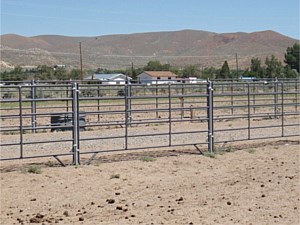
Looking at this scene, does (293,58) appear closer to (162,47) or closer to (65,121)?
(65,121)

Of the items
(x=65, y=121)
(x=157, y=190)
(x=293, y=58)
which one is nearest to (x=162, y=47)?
(x=293, y=58)

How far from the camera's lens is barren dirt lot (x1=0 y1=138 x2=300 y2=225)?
7.82m

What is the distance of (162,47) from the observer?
16500 cm

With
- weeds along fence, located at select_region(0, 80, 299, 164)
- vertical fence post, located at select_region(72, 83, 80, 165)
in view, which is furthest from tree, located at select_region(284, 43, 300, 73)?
vertical fence post, located at select_region(72, 83, 80, 165)

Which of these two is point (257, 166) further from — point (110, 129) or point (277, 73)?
point (277, 73)

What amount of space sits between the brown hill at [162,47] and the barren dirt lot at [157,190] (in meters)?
96.3

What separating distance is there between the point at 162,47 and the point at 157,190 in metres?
156

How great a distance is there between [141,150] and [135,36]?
17260 centimetres

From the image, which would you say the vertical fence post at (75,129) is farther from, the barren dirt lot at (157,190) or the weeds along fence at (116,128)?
the barren dirt lot at (157,190)

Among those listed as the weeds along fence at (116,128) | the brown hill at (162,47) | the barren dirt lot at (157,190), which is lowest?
the barren dirt lot at (157,190)

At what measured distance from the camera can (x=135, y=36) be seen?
184875 mm

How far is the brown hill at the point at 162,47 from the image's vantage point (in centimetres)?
12603

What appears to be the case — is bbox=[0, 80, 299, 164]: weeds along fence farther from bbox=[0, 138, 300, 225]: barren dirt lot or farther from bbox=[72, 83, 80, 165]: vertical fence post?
bbox=[0, 138, 300, 225]: barren dirt lot

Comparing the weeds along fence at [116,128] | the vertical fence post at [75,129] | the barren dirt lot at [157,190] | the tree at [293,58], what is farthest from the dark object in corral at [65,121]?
the tree at [293,58]
